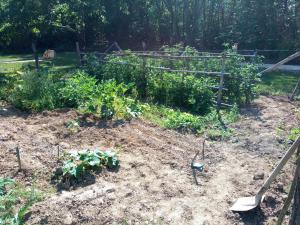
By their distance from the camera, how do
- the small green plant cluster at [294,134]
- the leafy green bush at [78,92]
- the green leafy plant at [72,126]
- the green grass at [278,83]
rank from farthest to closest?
the green grass at [278,83] → the leafy green bush at [78,92] → the green leafy plant at [72,126] → the small green plant cluster at [294,134]

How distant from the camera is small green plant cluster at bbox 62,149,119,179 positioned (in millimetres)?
4961

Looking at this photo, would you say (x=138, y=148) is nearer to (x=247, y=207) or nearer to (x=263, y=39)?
(x=247, y=207)

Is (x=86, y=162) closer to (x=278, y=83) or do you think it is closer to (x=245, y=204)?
(x=245, y=204)

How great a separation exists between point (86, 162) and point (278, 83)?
334 inches

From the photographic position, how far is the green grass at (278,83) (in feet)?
34.8

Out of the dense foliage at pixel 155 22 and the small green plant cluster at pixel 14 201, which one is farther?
the dense foliage at pixel 155 22

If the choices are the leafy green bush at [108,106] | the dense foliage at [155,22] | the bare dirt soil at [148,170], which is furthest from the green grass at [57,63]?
the bare dirt soil at [148,170]

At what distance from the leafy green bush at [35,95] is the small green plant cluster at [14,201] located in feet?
11.3

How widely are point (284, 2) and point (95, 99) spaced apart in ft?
43.0

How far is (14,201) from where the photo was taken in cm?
442

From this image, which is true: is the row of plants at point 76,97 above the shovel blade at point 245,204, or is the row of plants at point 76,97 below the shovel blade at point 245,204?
above

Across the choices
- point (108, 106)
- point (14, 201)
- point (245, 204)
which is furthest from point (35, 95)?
point (245, 204)

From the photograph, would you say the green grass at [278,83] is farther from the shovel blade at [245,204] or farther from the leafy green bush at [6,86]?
the leafy green bush at [6,86]

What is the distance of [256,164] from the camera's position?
221 inches
